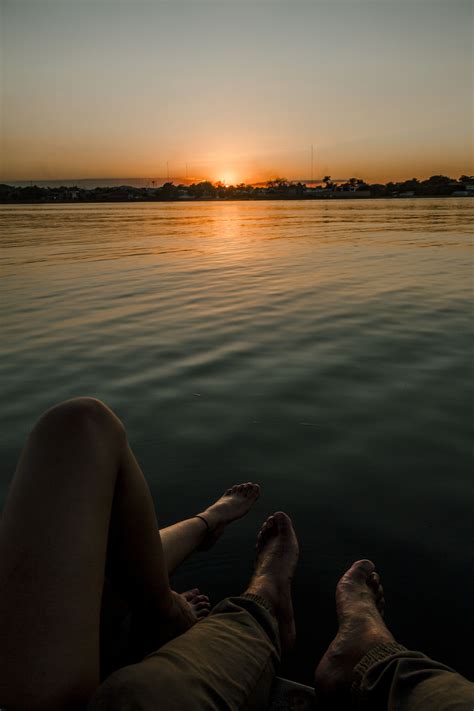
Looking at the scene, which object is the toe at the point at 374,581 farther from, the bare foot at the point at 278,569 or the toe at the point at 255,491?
the toe at the point at 255,491

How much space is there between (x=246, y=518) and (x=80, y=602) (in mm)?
1753

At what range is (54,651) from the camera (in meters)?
1.24

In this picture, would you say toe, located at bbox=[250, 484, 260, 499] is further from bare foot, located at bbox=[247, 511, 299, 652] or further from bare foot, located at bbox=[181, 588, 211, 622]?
bare foot, located at bbox=[181, 588, 211, 622]

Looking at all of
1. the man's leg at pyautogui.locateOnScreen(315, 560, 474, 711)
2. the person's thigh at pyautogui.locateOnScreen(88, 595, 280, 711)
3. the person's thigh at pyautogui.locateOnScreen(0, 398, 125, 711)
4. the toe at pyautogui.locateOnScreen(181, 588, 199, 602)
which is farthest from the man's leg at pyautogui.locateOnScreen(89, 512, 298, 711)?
the toe at pyautogui.locateOnScreen(181, 588, 199, 602)

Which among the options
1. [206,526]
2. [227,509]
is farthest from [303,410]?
[206,526]

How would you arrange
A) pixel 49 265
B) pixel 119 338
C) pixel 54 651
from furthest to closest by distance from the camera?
1. pixel 49 265
2. pixel 119 338
3. pixel 54 651

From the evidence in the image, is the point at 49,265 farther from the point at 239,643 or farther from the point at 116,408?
the point at 239,643

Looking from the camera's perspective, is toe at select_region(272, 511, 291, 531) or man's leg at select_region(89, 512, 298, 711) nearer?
man's leg at select_region(89, 512, 298, 711)

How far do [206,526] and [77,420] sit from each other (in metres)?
1.44

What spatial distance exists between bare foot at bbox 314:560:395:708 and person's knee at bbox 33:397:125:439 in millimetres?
1151

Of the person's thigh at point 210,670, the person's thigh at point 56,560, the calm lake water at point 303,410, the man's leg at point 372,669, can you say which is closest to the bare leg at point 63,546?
the person's thigh at point 56,560

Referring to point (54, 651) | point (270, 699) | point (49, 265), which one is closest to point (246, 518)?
point (270, 699)

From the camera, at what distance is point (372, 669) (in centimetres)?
160

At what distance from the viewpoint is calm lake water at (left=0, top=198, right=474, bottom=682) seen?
2539 millimetres
